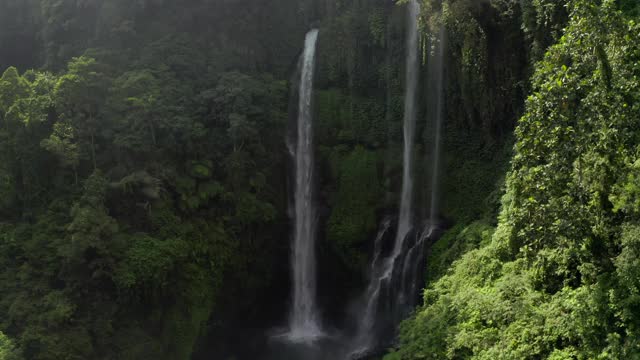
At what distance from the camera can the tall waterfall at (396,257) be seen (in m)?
16.7

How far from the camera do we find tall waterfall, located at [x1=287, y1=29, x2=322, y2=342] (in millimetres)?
18891

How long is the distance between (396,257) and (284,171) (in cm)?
505

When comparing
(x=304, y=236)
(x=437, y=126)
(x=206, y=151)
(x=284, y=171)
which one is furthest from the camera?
(x=284, y=171)

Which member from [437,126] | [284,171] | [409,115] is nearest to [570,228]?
[437,126]

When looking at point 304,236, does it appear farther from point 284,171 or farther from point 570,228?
point 570,228

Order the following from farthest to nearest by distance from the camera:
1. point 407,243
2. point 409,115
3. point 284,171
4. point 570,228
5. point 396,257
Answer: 1. point 284,171
2. point 409,115
3. point 407,243
4. point 396,257
5. point 570,228

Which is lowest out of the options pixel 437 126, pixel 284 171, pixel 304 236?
pixel 304 236

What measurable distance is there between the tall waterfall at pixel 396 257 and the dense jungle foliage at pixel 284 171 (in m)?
0.44

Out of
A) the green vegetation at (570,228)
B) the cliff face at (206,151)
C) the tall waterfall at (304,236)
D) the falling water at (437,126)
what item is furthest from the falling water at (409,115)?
the green vegetation at (570,228)

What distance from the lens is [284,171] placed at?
19750 millimetres

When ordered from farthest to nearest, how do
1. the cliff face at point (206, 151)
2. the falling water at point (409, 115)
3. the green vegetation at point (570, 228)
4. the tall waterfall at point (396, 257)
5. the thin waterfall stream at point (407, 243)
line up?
the falling water at point (409, 115) → the tall waterfall at point (396, 257) → the thin waterfall stream at point (407, 243) → the cliff face at point (206, 151) → the green vegetation at point (570, 228)

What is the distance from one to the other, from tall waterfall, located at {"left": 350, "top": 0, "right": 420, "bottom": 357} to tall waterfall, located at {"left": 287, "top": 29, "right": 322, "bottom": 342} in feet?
6.02

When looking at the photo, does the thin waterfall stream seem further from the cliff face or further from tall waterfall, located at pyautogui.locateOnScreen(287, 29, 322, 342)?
tall waterfall, located at pyautogui.locateOnScreen(287, 29, 322, 342)

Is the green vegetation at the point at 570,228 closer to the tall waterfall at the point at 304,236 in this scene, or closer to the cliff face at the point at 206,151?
the cliff face at the point at 206,151
